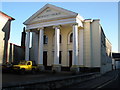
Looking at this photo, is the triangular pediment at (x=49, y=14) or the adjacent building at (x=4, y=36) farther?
the adjacent building at (x=4, y=36)

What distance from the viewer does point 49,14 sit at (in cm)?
2425

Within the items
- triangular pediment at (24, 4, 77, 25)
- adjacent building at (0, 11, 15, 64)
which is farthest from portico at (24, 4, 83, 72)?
adjacent building at (0, 11, 15, 64)

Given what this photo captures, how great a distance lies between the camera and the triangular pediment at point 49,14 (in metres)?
22.5

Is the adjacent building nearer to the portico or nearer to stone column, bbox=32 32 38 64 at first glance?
the portico

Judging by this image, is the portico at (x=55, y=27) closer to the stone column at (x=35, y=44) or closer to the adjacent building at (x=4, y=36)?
the stone column at (x=35, y=44)

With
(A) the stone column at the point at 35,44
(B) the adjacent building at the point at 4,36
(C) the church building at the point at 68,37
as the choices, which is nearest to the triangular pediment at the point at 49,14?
(C) the church building at the point at 68,37

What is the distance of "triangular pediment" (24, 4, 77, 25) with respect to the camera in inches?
884

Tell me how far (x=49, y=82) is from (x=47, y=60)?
56.4ft

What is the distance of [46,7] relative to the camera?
2481 centimetres

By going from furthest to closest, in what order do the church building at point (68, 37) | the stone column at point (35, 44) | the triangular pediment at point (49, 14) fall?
the stone column at point (35, 44)
the triangular pediment at point (49, 14)
the church building at point (68, 37)

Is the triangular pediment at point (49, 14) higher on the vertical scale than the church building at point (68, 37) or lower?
higher

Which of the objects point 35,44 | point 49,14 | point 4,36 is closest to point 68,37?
point 49,14

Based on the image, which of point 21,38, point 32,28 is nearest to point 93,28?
point 32,28

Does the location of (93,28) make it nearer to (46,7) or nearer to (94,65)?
(94,65)
